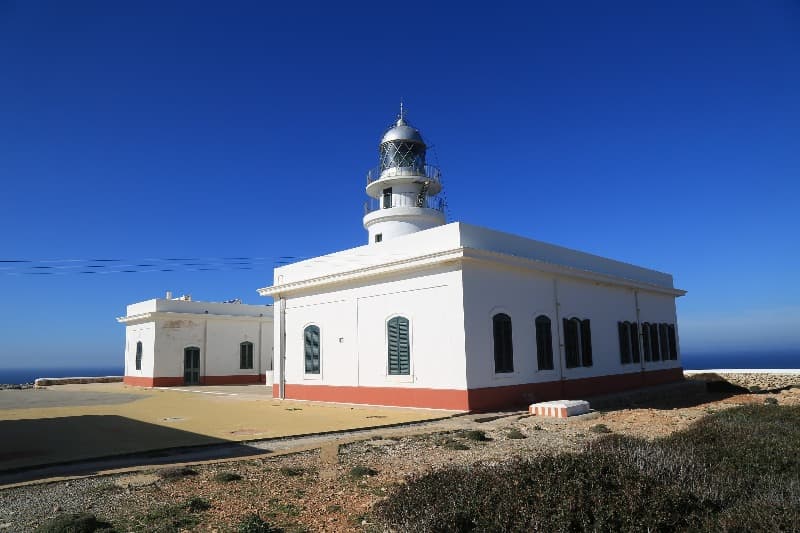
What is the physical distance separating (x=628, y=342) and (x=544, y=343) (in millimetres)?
6572

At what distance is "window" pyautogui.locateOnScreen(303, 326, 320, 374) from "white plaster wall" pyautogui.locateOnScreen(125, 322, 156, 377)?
12.6 meters

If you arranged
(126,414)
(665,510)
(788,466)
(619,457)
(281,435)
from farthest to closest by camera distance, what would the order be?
(126,414)
(281,435)
(788,466)
(619,457)
(665,510)

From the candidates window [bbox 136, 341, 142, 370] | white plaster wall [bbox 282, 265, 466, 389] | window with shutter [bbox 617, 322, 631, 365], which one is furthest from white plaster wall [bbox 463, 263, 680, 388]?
window [bbox 136, 341, 142, 370]

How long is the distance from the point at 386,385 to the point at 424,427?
4054 millimetres

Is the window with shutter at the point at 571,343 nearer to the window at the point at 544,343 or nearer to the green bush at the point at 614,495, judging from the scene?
the window at the point at 544,343

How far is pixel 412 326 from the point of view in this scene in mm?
14531

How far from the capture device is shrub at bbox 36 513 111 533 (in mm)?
4719

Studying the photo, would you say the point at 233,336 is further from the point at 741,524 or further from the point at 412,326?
the point at 741,524

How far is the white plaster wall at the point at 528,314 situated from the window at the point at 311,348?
6078 millimetres

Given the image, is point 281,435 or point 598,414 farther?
point 598,414

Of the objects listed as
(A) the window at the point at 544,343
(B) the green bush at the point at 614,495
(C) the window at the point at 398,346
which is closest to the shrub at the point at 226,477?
(B) the green bush at the point at 614,495

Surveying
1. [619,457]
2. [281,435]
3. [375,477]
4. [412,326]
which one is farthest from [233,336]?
[619,457]

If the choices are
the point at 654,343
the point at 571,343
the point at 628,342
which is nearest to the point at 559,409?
the point at 571,343

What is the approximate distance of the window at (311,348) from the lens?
690 inches
